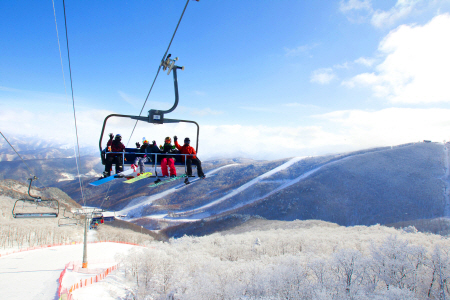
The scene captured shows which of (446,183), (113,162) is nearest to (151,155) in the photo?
(113,162)

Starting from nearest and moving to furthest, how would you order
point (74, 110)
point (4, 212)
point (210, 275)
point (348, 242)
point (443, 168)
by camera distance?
point (74, 110)
point (210, 275)
point (348, 242)
point (4, 212)
point (443, 168)

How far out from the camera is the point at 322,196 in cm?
10219

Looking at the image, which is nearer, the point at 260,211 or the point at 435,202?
the point at 435,202

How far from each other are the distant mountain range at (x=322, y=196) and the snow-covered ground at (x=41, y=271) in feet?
168

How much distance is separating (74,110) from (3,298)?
21.2m

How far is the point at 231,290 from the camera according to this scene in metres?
27.4

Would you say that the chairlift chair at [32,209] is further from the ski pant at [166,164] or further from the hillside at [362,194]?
the hillside at [362,194]

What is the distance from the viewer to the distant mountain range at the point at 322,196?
89.9m

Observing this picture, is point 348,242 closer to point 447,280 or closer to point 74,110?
point 447,280

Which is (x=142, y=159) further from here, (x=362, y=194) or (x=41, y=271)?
(x=362, y=194)

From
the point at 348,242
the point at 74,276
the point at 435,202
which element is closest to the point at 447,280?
the point at 348,242

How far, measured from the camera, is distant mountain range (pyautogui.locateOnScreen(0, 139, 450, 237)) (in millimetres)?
89875

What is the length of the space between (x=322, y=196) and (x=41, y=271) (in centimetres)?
9945

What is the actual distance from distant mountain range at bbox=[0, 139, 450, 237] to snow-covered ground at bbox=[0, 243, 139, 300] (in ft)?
168
